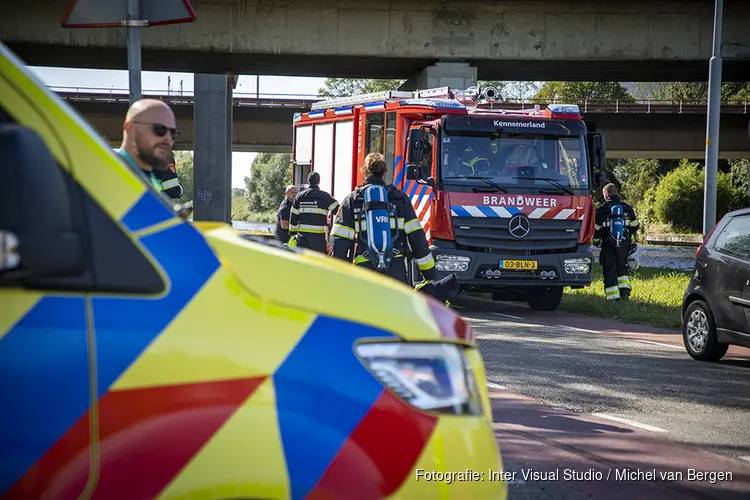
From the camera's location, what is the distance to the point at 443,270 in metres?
14.5

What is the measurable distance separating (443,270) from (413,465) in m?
11.9

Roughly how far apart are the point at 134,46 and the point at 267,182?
113558 millimetres

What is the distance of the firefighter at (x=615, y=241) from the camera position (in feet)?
55.8

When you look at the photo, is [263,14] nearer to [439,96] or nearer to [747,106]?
[439,96]

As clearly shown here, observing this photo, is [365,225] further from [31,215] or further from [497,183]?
[31,215]

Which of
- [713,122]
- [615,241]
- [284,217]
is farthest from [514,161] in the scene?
[713,122]

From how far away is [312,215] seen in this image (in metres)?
14.5

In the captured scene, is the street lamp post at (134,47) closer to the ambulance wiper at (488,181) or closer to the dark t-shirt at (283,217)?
the ambulance wiper at (488,181)

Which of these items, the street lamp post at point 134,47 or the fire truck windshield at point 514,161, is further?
the fire truck windshield at point 514,161

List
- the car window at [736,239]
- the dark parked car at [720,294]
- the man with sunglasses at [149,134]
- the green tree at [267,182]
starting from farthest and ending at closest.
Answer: the green tree at [267,182] < the car window at [736,239] < the dark parked car at [720,294] < the man with sunglasses at [149,134]

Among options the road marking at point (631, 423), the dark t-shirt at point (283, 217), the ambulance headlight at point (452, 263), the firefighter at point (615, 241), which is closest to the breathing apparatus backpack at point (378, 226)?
the road marking at point (631, 423)

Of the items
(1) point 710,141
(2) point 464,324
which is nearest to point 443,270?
(1) point 710,141

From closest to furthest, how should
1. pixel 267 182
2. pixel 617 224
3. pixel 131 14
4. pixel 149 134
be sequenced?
pixel 149 134, pixel 131 14, pixel 617 224, pixel 267 182

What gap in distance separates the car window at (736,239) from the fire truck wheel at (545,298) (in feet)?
17.5
